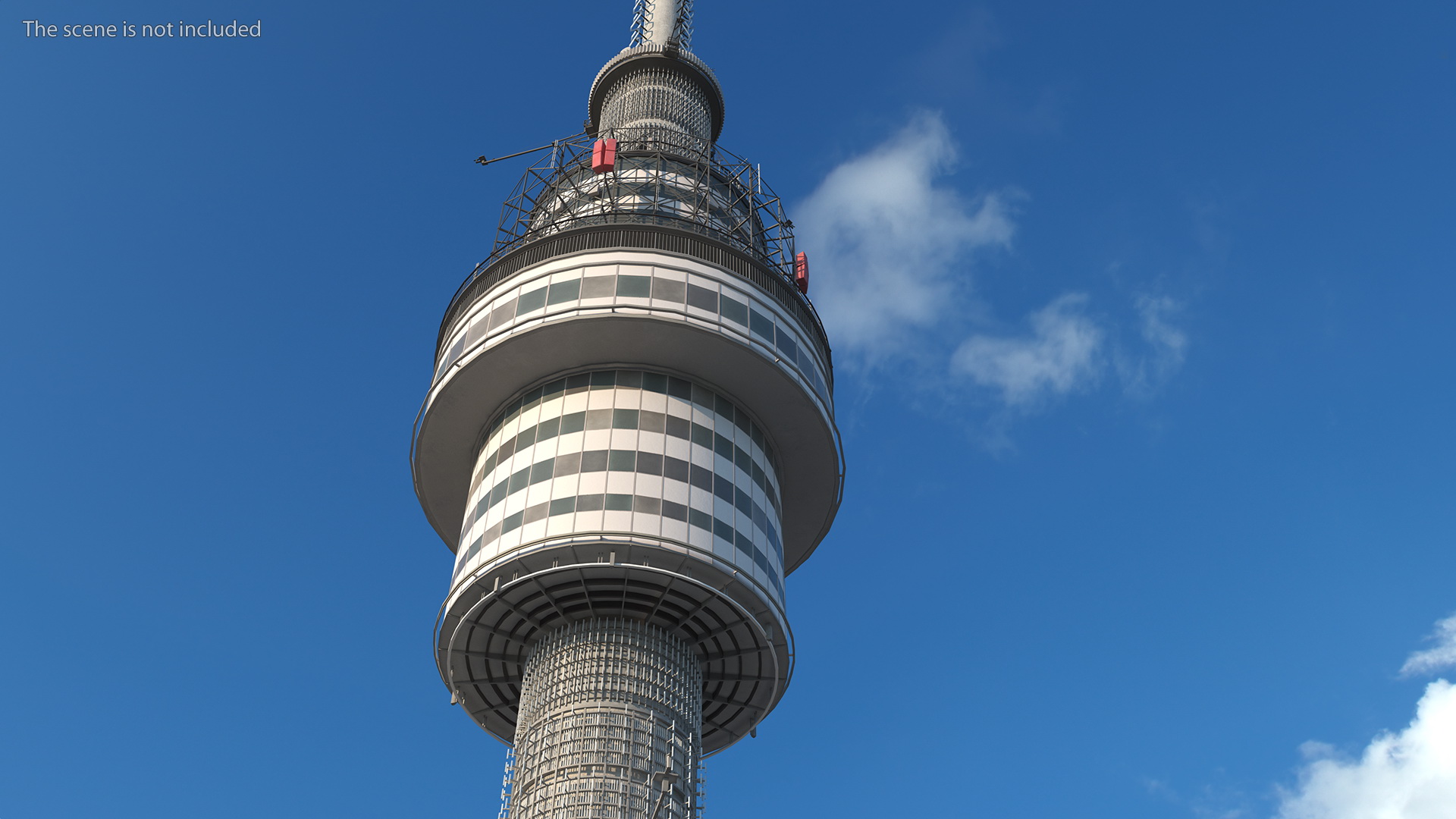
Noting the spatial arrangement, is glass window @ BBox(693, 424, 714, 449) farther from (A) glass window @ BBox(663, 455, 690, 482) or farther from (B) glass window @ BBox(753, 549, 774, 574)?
(B) glass window @ BBox(753, 549, 774, 574)

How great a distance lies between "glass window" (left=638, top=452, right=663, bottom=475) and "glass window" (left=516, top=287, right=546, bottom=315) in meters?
7.74

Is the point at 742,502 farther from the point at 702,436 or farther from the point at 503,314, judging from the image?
the point at 503,314

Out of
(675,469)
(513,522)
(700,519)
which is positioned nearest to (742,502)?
(700,519)

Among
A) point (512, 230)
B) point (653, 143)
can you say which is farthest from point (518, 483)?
point (653, 143)

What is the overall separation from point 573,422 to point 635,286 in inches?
234

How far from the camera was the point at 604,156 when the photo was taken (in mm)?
56656

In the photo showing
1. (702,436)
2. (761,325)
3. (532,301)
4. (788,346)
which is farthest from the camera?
(788,346)

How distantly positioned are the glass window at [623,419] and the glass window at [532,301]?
550 centimetres

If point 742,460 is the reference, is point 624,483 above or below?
below

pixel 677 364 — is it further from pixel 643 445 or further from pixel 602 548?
pixel 602 548

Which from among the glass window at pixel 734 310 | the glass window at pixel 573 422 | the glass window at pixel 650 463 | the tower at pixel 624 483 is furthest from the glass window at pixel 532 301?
the glass window at pixel 650 463

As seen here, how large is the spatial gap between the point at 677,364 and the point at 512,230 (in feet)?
42.8

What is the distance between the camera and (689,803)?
40.8 meters

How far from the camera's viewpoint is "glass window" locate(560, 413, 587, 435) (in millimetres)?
46281
